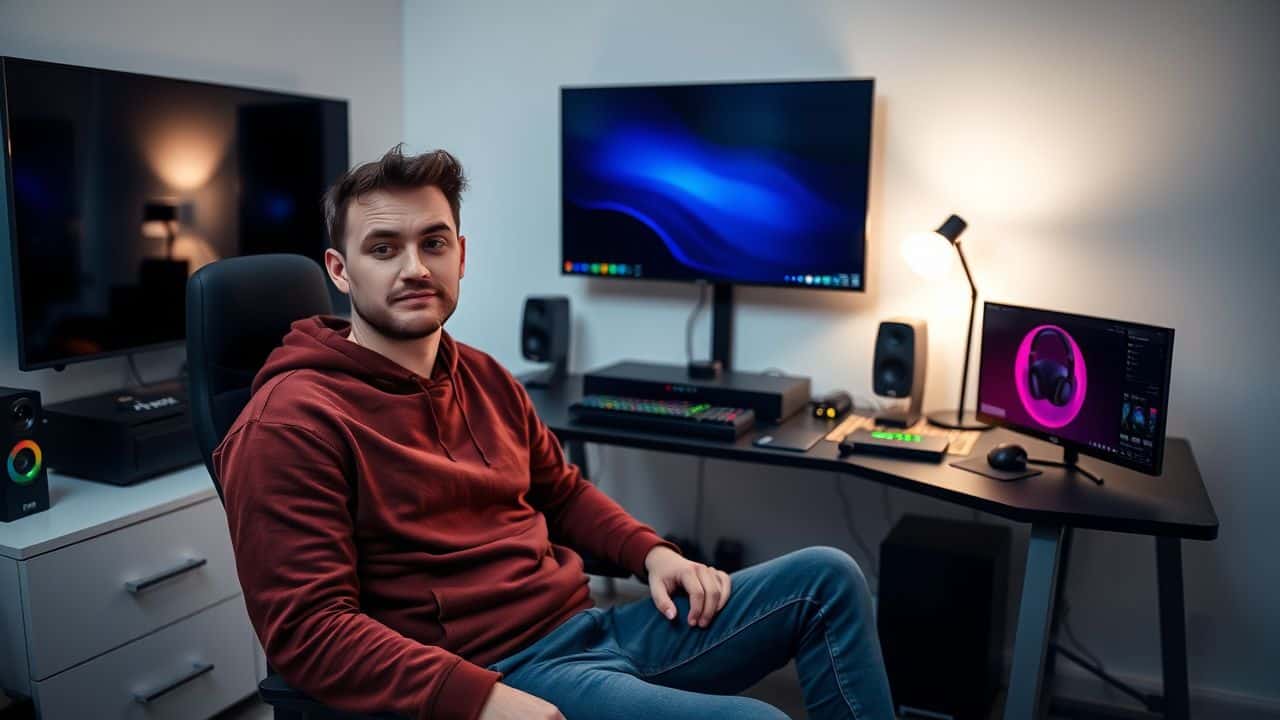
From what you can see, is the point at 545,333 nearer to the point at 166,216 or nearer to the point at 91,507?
the point at 166,216

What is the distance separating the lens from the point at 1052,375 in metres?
2.04

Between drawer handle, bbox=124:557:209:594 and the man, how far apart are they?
0.74 m

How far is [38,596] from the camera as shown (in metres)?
1.84

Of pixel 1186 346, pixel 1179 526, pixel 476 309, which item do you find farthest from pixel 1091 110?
pixel 476 309

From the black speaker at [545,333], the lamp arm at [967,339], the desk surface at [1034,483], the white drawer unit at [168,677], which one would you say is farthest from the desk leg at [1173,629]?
the white drawer unit at [168,677]

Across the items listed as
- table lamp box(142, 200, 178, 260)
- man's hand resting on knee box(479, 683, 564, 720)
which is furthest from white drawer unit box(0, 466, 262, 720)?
man's hand resting on knee box(479, 683, 564, 720)

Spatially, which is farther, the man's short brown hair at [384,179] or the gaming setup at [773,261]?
the gaming setup at [773,261]

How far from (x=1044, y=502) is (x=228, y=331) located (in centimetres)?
140

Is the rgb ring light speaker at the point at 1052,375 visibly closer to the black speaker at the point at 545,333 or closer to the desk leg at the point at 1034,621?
the desk leg at the point at 1034,621

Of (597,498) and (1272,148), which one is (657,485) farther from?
(1272,148)

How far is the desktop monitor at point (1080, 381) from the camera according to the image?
183cm

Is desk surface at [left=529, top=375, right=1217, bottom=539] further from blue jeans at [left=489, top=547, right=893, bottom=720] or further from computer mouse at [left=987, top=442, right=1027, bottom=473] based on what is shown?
blue jeans at [left=489, top=547, right=893, bottom=720]

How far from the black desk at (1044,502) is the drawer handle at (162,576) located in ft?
2.61

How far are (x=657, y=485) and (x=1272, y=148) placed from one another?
1736mm
